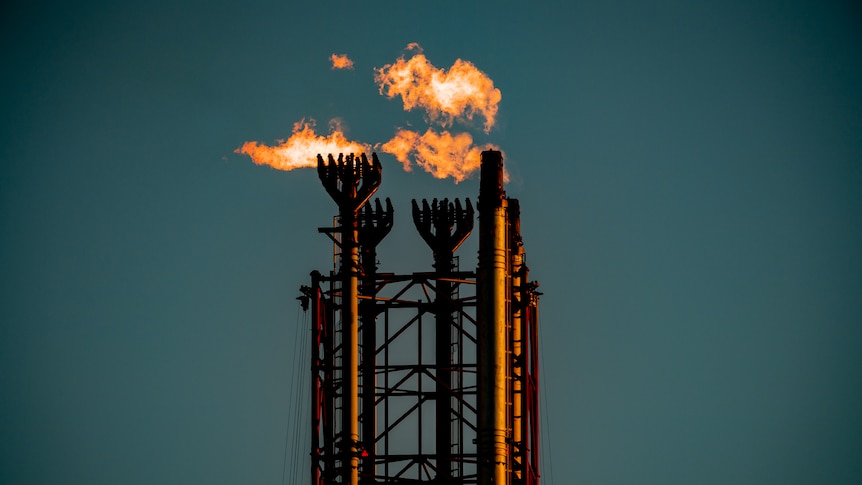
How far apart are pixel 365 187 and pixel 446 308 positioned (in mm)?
5017

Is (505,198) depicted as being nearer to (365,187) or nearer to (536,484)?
(365,187)

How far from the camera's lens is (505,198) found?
58469mm

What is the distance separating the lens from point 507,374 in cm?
5716

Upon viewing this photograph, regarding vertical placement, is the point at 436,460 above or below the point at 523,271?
below

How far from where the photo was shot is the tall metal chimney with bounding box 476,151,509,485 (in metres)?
55.5

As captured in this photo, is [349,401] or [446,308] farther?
[446,308]

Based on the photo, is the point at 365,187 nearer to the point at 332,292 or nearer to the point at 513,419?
the point at 332,292

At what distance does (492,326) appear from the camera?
185 ft

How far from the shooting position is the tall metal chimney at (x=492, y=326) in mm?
55469

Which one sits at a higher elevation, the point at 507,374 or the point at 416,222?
the point at 416,222

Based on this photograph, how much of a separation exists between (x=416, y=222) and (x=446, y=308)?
2595 mm

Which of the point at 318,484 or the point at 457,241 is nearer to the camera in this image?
the point at 318,484

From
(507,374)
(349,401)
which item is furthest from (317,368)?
(507,374)

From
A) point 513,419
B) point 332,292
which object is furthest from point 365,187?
point 513,419
